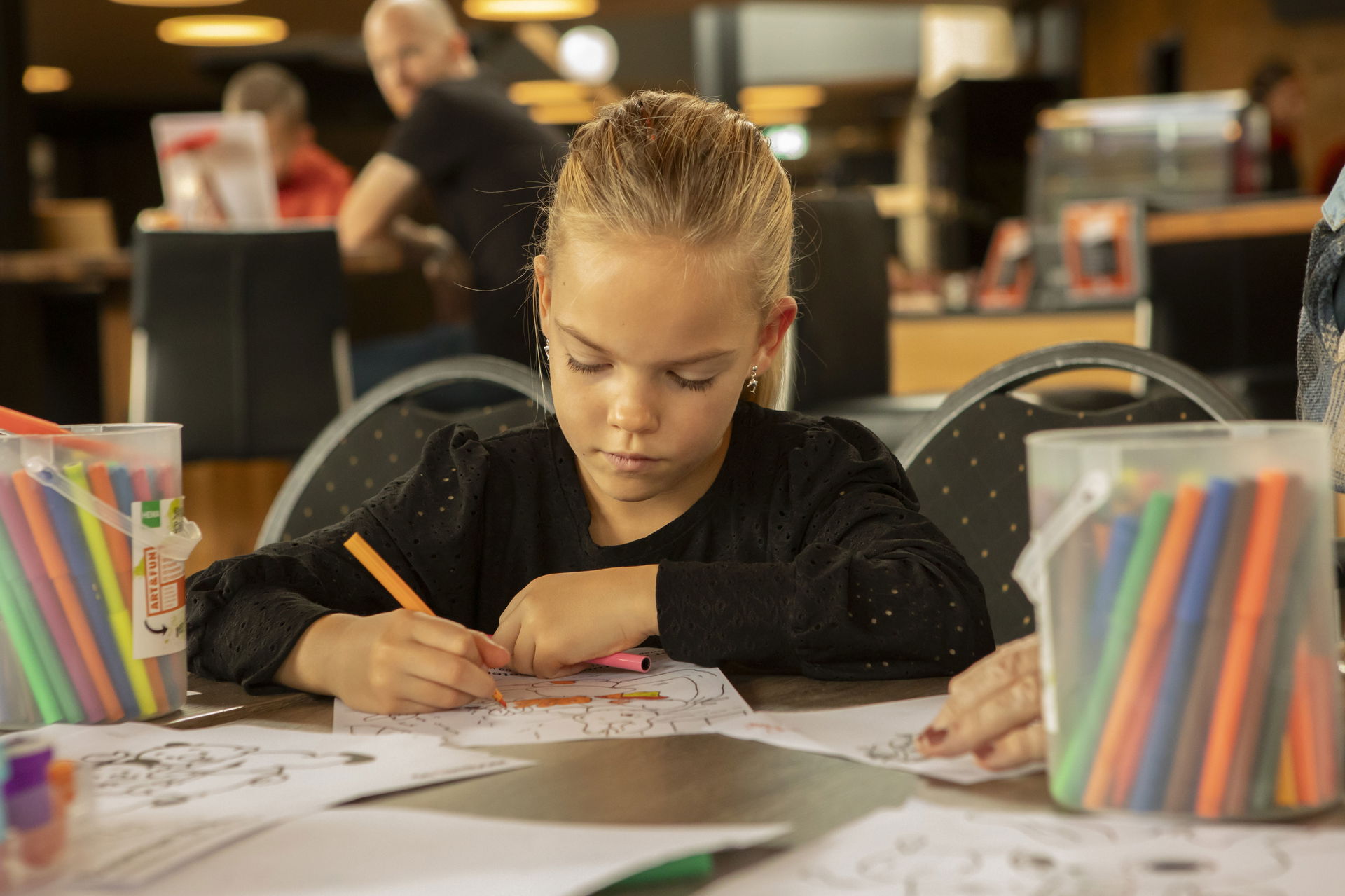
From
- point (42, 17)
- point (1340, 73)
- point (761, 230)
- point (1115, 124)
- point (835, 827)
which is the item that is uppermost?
point (42, 17)

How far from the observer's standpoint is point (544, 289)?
986mm

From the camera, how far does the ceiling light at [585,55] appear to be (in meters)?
9.03

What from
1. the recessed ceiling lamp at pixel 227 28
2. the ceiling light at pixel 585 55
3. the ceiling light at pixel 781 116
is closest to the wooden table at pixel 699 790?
the recessed ceiling lamp at pixel 227 28

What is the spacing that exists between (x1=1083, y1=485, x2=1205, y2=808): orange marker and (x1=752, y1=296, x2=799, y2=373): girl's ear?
530 mm

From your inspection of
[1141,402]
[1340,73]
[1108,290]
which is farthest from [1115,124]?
[1340,73]

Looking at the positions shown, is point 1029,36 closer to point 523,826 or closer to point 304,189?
point 304,189

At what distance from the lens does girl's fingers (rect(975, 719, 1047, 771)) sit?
1.73 feet

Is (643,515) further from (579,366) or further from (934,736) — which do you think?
(934,736)

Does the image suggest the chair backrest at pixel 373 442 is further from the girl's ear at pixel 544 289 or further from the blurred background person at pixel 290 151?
the blurred background person at pixel 290 151

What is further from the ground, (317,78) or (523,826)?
(317,78)

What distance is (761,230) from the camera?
974mm

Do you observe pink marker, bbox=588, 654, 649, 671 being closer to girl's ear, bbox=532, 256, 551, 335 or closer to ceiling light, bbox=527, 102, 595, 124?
girl's ear, bbox=532, 256, 551, 335

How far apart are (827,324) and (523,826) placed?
1.77 m

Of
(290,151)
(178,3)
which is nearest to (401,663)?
(290,151)
